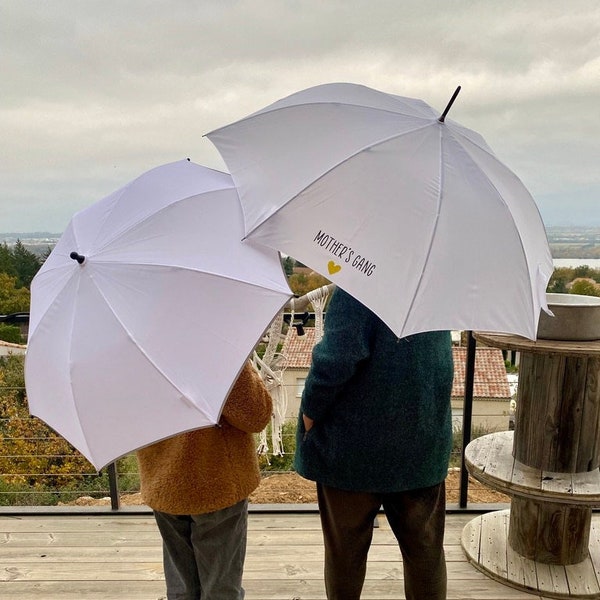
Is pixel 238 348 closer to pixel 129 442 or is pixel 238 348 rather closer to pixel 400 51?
pixel 129 442

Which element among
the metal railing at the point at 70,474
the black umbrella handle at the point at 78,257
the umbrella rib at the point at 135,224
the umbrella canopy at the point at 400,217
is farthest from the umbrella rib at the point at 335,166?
the metal railing at the point at 70,474

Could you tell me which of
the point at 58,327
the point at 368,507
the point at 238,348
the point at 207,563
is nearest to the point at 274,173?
the point at 238,348

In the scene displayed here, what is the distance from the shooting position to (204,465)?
54.7 inches

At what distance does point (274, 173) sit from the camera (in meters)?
1.19

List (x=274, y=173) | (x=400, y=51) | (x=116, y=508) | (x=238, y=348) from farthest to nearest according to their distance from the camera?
(x=400, y=51), (x=116, y=508), (x=274, y=173), (x=238, y=348)

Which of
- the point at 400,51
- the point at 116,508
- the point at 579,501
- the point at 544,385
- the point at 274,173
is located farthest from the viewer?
the point at 400,51

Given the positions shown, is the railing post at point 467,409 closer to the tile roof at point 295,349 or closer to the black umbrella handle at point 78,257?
the tile roof at point 295,349

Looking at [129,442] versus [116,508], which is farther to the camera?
[116,508]

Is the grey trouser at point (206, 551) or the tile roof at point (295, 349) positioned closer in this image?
the grey trouser at point (206, 551)

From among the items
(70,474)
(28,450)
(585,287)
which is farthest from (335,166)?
(28,450)

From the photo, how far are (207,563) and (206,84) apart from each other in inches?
278

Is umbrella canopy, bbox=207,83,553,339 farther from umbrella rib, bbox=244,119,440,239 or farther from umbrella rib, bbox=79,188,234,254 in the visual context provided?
umbrella rib, bbox=79,188,234,254

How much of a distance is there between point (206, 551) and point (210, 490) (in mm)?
195

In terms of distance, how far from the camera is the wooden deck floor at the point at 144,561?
2039mm
